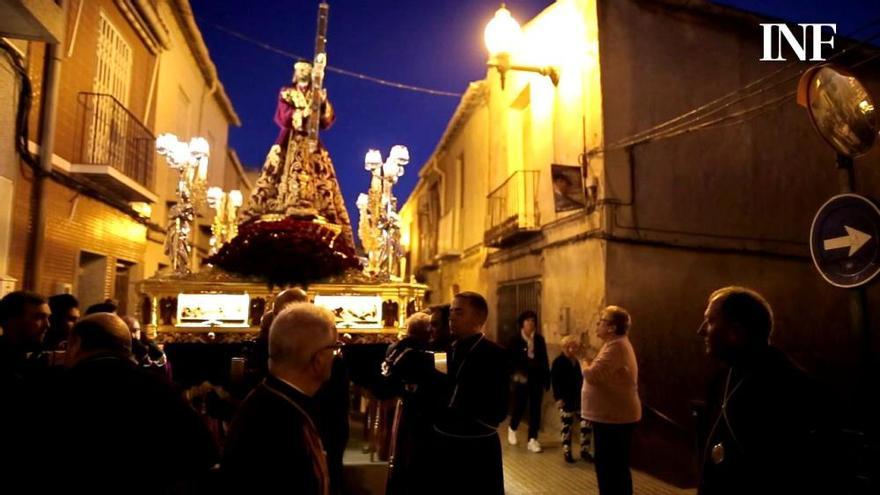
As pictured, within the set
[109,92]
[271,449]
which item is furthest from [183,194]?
[109,92]

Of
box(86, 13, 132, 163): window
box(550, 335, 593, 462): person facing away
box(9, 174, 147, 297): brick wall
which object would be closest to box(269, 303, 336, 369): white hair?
box(550, 335, 593, 462): person facing away

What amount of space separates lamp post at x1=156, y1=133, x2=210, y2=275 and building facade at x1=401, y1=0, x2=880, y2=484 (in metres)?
4.64

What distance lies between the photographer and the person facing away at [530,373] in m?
7.77

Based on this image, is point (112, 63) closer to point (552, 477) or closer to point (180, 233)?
point (180, 233)

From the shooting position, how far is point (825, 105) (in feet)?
13.7

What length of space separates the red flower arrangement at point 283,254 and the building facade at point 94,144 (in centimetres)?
291

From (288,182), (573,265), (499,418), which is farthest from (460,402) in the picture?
(573,265)

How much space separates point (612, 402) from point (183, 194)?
15.5ft

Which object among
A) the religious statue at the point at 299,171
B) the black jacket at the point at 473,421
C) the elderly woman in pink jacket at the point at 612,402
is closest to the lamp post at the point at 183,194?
the religious statue at the point at 299,171

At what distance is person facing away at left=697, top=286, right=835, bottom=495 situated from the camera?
209 cm

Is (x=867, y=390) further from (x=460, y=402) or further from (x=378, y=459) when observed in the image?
(x=378, y=459)

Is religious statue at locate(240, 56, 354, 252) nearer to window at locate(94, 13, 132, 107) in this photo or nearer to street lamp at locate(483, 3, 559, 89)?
street lamp at locate(483, 3, 559, 89)

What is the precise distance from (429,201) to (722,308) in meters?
19.4

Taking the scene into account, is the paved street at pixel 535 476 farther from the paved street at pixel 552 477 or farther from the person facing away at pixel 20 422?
the person facing away at pixel 20 422
